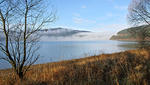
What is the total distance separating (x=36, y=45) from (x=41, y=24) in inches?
34.6

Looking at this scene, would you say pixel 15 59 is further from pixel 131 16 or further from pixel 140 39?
pixel 131 16

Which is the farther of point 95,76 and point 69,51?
point 69,51

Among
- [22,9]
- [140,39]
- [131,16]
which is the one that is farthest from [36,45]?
[131,16]

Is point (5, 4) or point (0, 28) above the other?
point (5, 4)

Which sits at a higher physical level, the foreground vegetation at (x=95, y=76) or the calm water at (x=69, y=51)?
the foreground vegetation at (x=95, y=76)

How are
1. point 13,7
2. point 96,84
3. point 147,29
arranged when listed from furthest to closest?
point 147,29
point 13,7
point 96,84

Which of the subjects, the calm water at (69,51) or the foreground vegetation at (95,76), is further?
the calm water at (69,51)

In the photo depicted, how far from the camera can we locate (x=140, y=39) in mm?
13227

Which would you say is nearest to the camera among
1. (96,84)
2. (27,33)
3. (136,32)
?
(96,84)

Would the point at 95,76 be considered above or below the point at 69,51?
above

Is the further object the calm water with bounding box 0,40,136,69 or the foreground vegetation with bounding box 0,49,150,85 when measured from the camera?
the calm water with bounding box 0,40,136,69

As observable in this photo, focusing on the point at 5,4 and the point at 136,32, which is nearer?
the point at 5,4

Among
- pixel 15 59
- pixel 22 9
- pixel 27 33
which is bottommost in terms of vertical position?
A: pixel 15 59

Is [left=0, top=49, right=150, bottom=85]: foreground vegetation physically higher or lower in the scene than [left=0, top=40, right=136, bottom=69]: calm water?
higher
